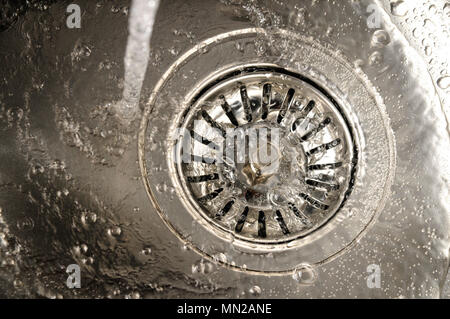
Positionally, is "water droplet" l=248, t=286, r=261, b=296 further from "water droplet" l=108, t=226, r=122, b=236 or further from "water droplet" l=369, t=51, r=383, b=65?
"water droplet" l=369, t=51, r=383, b=65

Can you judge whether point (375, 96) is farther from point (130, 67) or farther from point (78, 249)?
point (78, 249)

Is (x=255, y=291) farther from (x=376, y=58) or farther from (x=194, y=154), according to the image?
(x=376, y=58)

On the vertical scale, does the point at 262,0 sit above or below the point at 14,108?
above

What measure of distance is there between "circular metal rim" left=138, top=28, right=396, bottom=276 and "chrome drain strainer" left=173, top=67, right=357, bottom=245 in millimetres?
65

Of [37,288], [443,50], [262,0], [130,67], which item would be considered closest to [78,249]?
[37,288]

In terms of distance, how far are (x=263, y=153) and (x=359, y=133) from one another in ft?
0.63

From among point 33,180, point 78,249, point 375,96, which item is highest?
point 375,96

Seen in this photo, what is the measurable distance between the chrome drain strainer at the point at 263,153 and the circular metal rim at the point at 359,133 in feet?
0.21

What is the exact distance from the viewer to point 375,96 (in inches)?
41.1

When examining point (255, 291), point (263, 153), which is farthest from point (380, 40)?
point (255, 291)

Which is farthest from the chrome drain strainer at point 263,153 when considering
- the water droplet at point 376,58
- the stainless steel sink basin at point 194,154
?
the water droplet at point 376,58

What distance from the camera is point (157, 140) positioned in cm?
106
